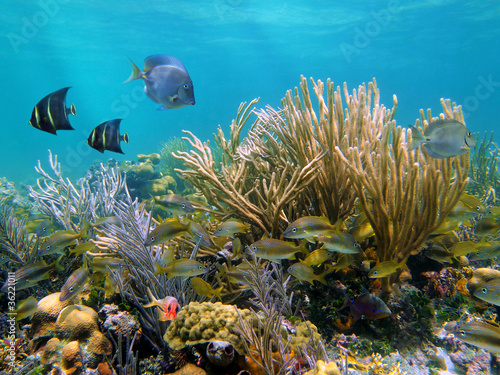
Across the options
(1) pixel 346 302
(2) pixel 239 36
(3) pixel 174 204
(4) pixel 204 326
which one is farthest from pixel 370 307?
(2) pixel 239 36

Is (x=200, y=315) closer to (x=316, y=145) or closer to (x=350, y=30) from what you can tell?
(x=316, y=145)

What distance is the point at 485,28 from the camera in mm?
36688

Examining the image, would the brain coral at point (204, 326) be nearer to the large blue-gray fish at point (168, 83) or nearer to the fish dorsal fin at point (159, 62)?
the large blue-gray fish at point (168, 83)

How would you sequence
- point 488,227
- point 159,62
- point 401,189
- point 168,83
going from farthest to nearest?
point 488,227, point 159,62, point 168,83, point 401,189

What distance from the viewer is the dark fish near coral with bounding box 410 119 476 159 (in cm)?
226

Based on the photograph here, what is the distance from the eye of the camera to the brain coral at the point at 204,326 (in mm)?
2033

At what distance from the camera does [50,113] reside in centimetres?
292

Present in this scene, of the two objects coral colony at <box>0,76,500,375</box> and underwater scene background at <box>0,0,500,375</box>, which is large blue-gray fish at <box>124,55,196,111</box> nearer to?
underwater scene background at <box>0,0,500,375</box>

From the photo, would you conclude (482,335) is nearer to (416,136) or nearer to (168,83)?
(416,136)

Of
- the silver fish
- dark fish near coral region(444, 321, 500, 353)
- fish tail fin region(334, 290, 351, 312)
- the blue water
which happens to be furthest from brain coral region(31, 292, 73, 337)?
the blue water

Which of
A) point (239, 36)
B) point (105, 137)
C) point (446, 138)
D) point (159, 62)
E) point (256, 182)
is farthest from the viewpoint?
point (239, 36)

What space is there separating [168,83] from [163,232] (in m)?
1.56

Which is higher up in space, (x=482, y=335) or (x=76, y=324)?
(x=482, y=335)

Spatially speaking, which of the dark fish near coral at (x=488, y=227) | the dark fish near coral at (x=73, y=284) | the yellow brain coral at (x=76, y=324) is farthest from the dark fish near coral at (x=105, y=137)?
the dark fish near coral at (x=488, y=227)
